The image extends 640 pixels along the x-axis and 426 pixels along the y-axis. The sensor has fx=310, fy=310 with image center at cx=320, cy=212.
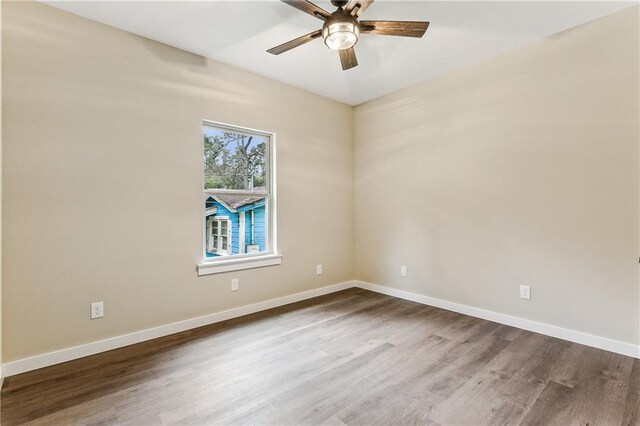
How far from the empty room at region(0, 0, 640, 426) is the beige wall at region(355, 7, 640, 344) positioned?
2 cm

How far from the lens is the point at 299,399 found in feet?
5.98

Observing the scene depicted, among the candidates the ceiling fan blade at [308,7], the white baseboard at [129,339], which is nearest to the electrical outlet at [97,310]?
the white baseboard at [129,339]

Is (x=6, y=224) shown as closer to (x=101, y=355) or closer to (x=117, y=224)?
(x=117, y=224)

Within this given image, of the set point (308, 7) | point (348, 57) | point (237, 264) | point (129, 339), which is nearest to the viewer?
point (308, 7)

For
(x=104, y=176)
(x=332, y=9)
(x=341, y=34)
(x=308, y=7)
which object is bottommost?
(x=104, y=176)

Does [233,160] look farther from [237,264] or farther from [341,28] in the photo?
[341,28]

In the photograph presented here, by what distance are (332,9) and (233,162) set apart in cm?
175

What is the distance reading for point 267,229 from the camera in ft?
11.8

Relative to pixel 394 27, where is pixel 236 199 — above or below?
below

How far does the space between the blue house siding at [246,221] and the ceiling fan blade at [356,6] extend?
2.08m

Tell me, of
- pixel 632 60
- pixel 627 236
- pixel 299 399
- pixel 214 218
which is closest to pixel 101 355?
pixel 214 218

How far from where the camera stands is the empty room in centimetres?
195

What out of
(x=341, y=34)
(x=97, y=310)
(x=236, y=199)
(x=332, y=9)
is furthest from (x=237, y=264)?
(x=332, y=9)

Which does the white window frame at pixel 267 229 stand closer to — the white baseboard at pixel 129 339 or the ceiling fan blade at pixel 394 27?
the white baseboard at pixel 129 339
